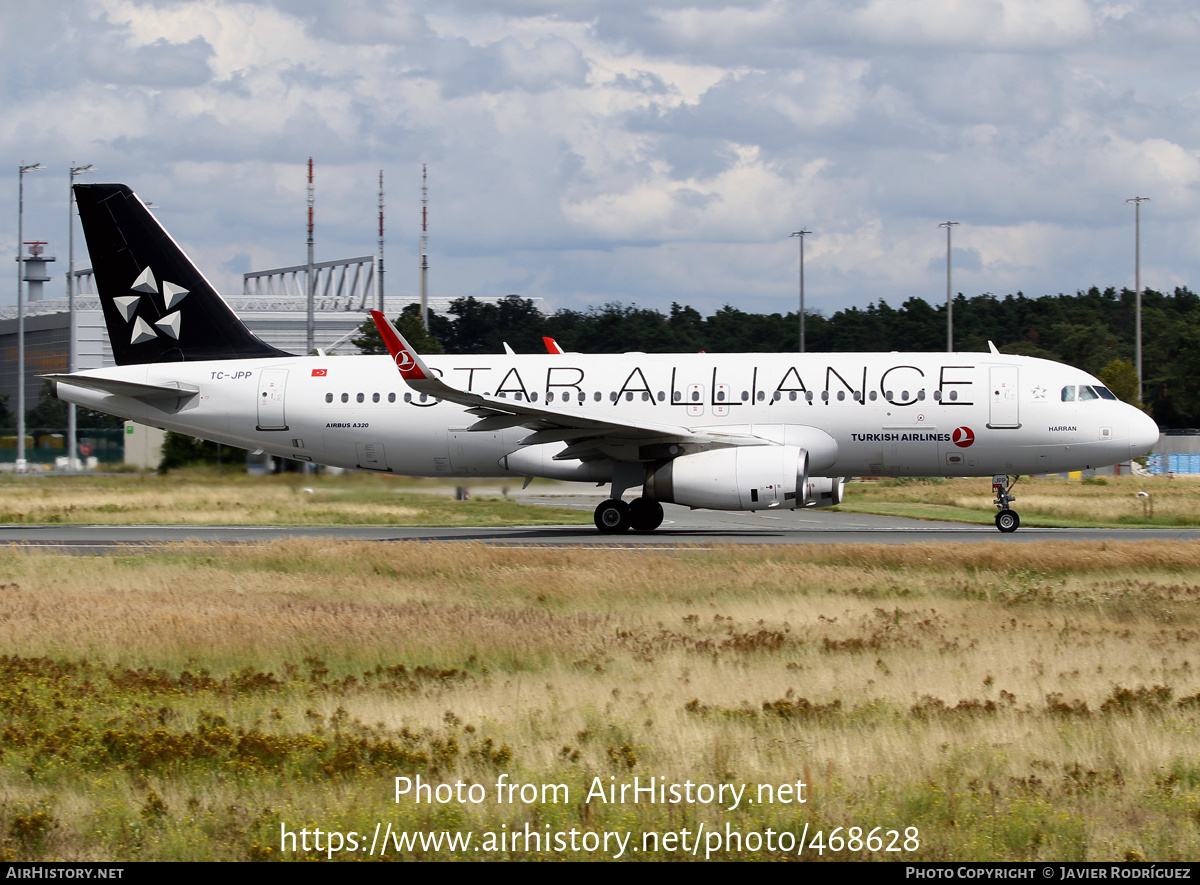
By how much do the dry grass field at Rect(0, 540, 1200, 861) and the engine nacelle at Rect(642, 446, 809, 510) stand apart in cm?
639

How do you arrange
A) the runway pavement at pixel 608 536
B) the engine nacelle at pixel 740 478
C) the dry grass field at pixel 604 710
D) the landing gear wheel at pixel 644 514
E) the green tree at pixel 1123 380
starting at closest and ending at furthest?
the dry grass field at pixel 604 710, the engine nacelle at pixel 740 478, the runway pavement at pixel 608 536, the landing gear wheel at pixel 644 514, the green tree at pixel 1123 380

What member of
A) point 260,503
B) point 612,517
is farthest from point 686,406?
point 260,503

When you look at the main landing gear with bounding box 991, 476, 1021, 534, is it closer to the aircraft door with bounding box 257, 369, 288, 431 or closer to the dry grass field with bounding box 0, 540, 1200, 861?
the dry grass field with bounding box 0, 540, 1200, 861

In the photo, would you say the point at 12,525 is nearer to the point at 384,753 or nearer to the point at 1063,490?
the point at 384,753

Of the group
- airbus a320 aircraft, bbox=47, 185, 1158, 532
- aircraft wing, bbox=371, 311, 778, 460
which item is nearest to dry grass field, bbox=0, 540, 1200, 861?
aircraft wing, bbox=371, 311, 778, 460

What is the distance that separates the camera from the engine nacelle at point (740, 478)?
80.2ft

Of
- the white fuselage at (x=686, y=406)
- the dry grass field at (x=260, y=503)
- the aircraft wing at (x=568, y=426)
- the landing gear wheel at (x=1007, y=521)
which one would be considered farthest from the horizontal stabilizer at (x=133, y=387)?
the landing gear wheel at (x=1007, y=521)

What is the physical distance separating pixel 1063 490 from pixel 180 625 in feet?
132

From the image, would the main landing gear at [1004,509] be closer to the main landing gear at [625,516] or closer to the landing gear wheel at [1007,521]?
the landing gear wheel at [1007,521]

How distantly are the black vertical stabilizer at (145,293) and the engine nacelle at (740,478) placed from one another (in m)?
10.9

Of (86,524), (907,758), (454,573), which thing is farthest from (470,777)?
(86,524)

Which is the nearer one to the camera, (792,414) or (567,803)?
(567,803)

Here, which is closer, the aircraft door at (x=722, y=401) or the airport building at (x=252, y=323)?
the aircraft door at (x=722, y=401)

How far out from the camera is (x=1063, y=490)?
154 feet
